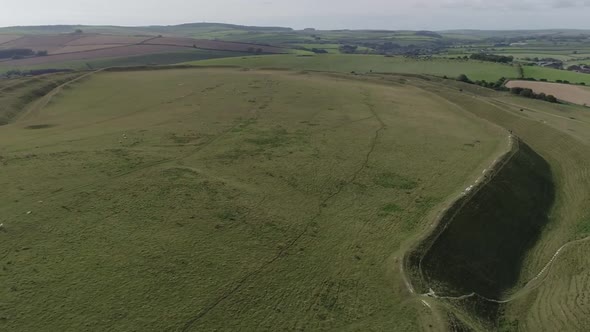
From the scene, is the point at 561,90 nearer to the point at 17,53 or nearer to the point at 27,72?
the point at 27,72

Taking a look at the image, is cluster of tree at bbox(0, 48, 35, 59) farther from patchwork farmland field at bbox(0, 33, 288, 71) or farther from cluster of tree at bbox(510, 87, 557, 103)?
cluster of tree at bbox(510, 87, 557, 103)

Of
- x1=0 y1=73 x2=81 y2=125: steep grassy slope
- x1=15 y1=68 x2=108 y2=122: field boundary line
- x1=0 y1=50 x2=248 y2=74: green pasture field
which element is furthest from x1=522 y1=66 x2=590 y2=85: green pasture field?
x1=0 y1=73 x2=81 y2=125: steep grassy slope

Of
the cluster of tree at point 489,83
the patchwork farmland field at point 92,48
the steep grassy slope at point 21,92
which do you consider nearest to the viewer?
the steep grassy slope at point 21,92

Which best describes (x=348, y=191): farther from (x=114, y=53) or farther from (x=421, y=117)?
(x=114, y=53)

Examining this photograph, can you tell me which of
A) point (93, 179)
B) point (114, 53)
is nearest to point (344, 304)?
point (93, 179)

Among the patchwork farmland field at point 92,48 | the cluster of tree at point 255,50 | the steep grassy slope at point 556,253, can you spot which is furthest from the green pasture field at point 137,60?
the steep grassy slope at point 556,253

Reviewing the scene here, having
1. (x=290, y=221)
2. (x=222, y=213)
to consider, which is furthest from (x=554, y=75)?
(x=222, y=213)

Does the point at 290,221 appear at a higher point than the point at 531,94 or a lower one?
lower

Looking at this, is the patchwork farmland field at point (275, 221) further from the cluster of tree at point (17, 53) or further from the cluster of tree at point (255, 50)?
the cluster of tree at point (255, 50)
